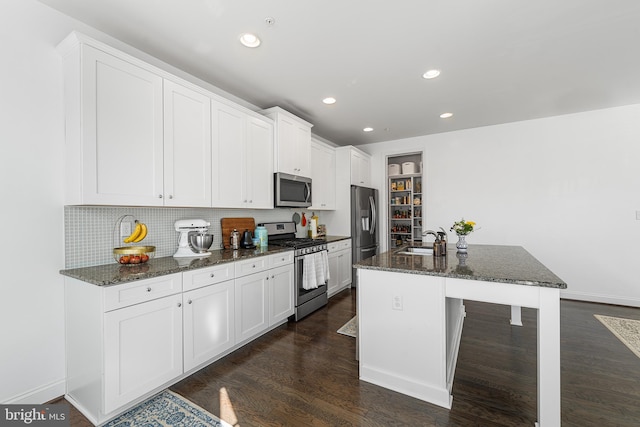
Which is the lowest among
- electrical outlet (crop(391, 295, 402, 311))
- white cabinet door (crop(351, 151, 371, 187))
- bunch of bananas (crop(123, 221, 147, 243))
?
electrical outlet (crop(391, 295, 402, 311))

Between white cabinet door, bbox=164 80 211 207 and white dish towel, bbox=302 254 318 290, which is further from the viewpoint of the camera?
white dish towel, bbox=302 254 318 290

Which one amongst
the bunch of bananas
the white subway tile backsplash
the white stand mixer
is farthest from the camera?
the white stand mixer

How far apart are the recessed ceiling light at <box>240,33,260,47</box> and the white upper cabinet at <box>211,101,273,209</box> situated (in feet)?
2.12

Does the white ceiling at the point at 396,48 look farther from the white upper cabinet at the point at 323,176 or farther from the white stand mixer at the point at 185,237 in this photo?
the white stand mixer at the point at 185,237

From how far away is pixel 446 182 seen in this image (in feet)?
15.6

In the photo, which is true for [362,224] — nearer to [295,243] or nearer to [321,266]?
[321,266]

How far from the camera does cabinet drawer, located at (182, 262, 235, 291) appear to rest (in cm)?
206

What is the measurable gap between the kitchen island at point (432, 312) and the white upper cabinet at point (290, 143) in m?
1.82

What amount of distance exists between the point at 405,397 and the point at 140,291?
6.28 ft

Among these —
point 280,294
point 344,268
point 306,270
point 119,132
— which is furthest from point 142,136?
point 344,268

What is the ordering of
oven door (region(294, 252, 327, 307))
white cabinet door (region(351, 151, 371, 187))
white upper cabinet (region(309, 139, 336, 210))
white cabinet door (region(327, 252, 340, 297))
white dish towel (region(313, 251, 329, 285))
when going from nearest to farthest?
oven door (region(294, 252, 327, 307)), white dish towel (region(313, 251, 329, 285)), white cabinet door (region(327, 252, 340, 297)), white upper cabinet (region(309, 139, 336, 210)), white cabinet door (region(351, 151, 371, 187))

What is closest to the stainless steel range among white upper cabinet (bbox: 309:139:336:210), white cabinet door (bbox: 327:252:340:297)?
white cabinet door (bbox: 327:252:340:297)

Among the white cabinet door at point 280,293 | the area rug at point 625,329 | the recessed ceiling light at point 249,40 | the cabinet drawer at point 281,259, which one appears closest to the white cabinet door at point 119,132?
the recessed ceiling light at point 249,40

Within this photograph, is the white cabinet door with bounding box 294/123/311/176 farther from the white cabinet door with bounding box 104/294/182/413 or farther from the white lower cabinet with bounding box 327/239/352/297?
the white cabinet door with bounding box 104/294/182/413
